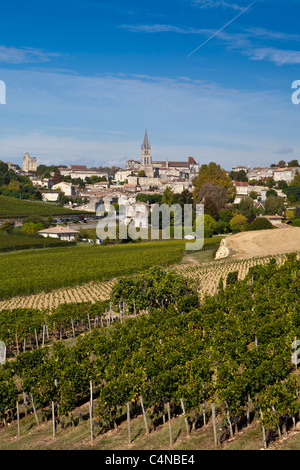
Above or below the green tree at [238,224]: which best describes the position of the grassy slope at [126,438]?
below

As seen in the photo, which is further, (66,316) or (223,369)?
(66,316)

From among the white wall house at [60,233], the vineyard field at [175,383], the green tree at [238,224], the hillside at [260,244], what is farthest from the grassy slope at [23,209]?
the vineyard field at [175,383]

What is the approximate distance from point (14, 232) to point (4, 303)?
46.1 metres

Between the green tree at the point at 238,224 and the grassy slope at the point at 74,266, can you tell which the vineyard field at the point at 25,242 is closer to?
the grassy slope at the point at 74,266

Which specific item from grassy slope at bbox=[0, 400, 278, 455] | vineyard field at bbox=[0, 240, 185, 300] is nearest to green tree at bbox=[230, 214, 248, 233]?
vineyard field at bbox=[0, 240, 185, 300]

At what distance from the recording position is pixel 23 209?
4072 inches

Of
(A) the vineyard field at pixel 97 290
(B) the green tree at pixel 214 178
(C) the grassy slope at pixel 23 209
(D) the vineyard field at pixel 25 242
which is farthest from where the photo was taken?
(C) the grassy slope at pixel 23 209

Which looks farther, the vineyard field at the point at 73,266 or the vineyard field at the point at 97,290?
the vineyard field at the point at 73,266

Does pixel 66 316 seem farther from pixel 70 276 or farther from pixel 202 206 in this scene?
pixel 202 206

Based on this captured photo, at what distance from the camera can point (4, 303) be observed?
112 ft

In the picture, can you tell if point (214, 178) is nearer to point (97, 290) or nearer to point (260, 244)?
point (260, 244)

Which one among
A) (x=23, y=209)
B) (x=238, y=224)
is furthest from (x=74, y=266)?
(x=23, y=209)

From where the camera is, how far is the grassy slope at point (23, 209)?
3841 inches
